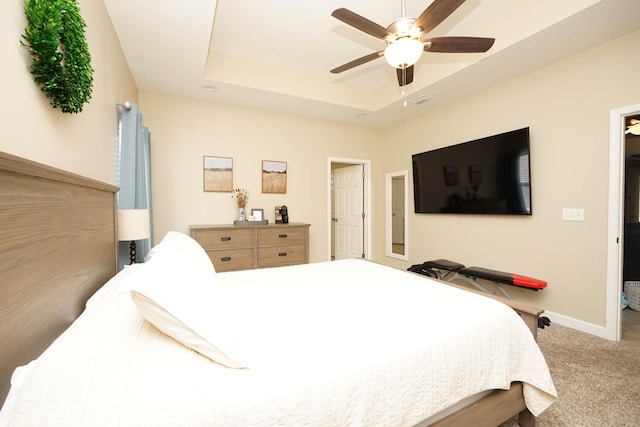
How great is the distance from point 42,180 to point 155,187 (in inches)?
112

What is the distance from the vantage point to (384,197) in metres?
5.01

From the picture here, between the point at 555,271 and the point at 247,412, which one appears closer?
the point at 247,412

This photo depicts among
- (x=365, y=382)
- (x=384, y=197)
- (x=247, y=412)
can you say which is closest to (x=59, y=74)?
(x=247, y=412)

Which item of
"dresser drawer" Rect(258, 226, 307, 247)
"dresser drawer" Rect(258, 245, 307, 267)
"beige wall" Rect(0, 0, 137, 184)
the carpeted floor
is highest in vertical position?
"beige wall" Rect(0, 0, 137, 184)

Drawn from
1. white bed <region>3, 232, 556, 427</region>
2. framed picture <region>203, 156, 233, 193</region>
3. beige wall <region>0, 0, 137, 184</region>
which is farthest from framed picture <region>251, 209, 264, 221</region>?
white bed <region>3, 232, 556, 427</region>

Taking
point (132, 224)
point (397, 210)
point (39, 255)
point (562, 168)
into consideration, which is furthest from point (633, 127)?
point (132, 224)

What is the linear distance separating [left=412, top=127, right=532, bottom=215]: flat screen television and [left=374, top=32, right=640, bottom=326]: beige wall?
12 centimetres

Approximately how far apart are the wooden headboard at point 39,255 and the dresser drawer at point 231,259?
197 cm

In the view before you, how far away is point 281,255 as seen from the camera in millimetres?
3648

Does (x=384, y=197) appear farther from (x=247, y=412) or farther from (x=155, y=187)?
(x=247, y=412)

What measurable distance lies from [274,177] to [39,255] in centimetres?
334

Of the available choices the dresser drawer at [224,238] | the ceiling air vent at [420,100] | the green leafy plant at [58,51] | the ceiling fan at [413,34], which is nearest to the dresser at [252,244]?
the dresser drawer at [224,238]

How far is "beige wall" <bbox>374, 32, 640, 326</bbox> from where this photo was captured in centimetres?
241

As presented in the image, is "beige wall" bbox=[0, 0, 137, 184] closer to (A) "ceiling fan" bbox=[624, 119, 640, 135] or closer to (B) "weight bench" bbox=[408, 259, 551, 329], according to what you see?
(B) "weight bench" bbox=[408, 259, 551, 329]
